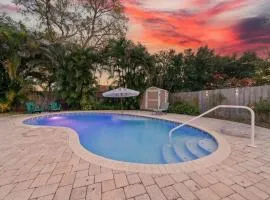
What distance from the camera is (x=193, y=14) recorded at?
39.8 ft

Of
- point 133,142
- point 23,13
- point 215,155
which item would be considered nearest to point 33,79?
point 23,13

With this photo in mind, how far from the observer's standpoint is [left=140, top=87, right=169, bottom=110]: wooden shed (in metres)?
13.5

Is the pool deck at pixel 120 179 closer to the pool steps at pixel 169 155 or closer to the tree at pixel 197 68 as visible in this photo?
the pool steps at pixel 169 155

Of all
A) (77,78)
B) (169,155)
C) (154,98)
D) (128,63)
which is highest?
(128,63)

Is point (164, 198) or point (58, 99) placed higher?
point (58, 99)

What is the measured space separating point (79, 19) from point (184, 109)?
40.1 ft

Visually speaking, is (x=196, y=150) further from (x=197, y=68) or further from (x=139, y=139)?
(x=197, y=68)

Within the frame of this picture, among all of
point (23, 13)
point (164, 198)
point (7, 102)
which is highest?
point (23, 13)

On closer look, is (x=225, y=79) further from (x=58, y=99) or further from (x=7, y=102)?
(x=7, y=102)

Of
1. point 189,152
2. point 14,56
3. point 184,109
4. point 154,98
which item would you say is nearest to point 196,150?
point 189,152

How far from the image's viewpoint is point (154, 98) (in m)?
13.7

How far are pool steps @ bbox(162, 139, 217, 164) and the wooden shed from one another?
7954mm

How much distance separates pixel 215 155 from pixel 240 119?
19.7 feet

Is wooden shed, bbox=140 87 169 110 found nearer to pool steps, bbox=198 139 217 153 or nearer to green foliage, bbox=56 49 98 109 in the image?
green foliage, bbox=56 49 98 109
